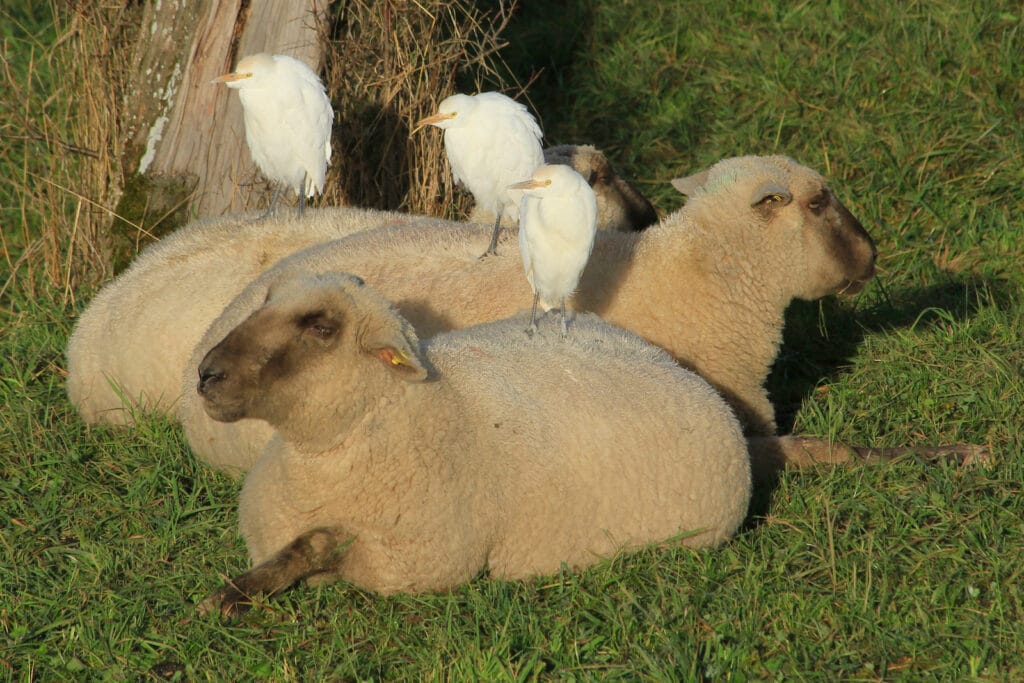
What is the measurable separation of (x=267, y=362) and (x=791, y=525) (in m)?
1.96

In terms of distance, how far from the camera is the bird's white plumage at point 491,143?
5.44 m

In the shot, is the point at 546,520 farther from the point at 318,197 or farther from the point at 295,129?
the point at 318,197

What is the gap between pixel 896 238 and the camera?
7.24 m

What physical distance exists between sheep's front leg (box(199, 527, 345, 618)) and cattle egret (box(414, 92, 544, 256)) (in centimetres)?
Result: 179

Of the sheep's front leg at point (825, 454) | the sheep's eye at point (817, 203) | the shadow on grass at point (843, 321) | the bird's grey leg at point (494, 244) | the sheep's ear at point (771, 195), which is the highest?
the sheep's ear at point (771, 195)

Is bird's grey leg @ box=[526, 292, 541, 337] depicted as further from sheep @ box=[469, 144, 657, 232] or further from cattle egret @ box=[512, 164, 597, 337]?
sheep @ box=[469, 144, 657, 232]

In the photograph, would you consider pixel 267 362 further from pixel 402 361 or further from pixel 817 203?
pixel 817 203

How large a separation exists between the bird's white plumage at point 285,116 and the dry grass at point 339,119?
0.96 meters

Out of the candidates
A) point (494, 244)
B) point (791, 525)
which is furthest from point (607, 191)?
point (791, 525)

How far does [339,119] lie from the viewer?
6941mm

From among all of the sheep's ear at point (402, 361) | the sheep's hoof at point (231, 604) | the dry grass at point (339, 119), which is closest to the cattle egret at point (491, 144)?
the dry grass at point (339, 119)

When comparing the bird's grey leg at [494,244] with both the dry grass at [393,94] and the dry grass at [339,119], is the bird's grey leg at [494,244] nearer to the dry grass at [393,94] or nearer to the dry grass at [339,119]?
the dry grass at [339,119]

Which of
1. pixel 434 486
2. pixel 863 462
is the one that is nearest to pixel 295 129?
pixel 434 486

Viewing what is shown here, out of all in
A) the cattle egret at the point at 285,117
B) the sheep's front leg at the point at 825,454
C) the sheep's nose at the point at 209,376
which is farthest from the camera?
the cattle egret at the point at 285,117
